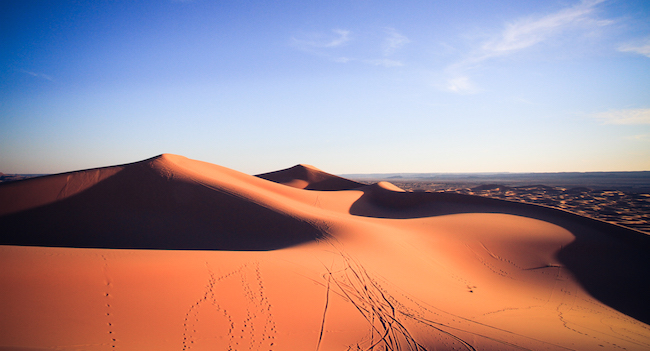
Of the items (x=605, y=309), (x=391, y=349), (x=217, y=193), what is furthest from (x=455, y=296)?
(x=217, y=193)

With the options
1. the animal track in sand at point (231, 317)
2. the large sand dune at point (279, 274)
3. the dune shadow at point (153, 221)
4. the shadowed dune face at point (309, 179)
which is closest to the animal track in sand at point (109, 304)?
the large sand dune at point (279, 274)

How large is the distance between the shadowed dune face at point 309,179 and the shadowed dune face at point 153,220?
854 inches

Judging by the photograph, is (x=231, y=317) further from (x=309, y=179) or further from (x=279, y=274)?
(x=309, y=179)

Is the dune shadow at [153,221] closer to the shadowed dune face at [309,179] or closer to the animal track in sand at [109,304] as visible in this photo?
the animal track in sand at [109,304]

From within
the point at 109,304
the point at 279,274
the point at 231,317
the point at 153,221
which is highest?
the point at 153,221

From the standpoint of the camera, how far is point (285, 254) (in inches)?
340

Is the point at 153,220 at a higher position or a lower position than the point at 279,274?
higher

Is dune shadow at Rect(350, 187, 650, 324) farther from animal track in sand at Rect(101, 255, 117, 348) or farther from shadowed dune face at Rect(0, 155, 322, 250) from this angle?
animal track in sand at Rect(101, 255, 117, 348)

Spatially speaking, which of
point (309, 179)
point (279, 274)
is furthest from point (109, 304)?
point (309, 179)

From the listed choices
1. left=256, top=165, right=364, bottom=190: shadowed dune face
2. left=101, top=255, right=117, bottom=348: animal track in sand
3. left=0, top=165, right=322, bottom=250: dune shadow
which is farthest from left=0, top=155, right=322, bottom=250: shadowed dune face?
left=256, top=165, right=364, bottom=190: shadowed dune face

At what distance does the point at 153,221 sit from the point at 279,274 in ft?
22.6

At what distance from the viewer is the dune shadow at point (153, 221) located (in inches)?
390

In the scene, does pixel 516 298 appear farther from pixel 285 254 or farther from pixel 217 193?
pixel 217 193

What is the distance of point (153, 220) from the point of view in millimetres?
11070
